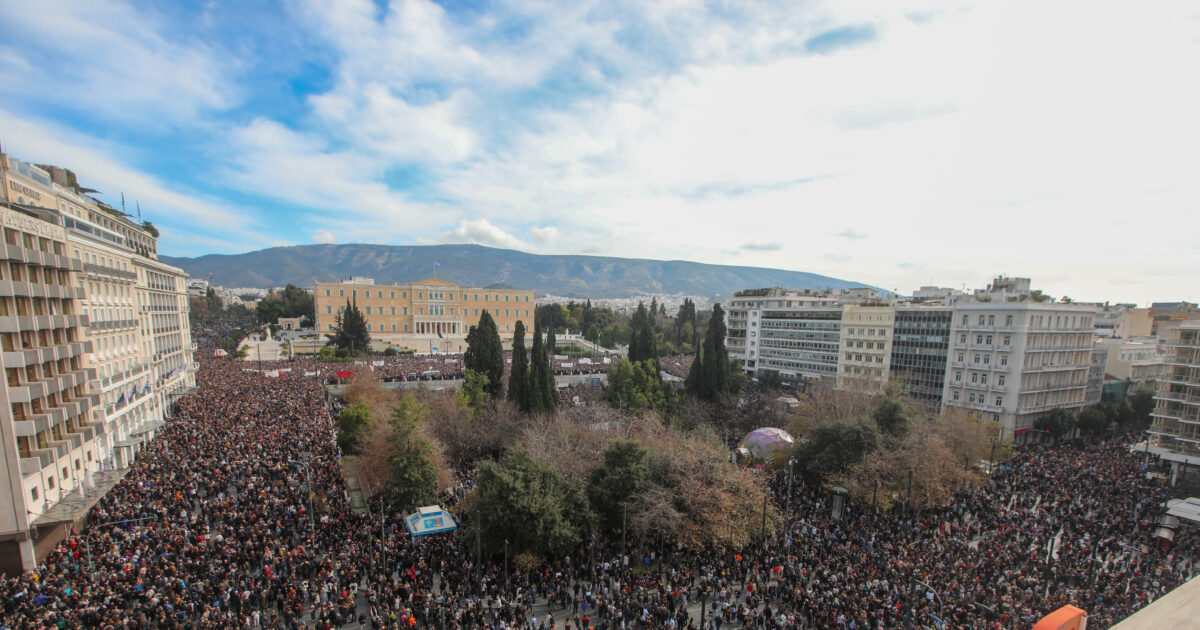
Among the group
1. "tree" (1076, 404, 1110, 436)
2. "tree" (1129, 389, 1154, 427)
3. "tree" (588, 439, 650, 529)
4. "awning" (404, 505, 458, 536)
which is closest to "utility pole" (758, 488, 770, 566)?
"tree" (588, 439, 650, 529)

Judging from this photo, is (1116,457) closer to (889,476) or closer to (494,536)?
(889,476)

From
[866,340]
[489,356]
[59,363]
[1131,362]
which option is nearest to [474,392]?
[489,356]

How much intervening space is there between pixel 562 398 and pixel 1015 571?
33.2 metres

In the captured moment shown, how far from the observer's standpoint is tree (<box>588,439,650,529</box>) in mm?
21594

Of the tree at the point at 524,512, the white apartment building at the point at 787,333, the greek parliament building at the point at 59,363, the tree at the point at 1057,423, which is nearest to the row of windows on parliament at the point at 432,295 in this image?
the white apartment building at the point at 787,333

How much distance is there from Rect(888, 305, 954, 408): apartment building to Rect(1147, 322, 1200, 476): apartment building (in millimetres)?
14814

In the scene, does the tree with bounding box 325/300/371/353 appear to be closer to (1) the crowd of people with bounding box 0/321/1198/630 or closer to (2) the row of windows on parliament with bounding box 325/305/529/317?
(2) the row of windows on parliament with bounding box 325/305/529/317

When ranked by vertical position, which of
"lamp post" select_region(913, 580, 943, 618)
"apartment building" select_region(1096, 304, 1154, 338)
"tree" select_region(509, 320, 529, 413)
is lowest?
"lamp post" select_region(913, 580, 943, 618)

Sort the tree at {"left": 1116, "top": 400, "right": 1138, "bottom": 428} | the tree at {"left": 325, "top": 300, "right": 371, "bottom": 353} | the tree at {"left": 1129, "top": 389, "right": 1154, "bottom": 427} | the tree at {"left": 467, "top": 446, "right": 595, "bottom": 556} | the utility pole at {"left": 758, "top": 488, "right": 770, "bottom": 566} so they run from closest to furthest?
the tree at {"left": 467, "top": 446, "right": 595, "bottom": 556} < the utility pole at {"left": 758, "top": 488, "right": 770, "bottom": 566} < the tree at {"left": 1116, "top": 400, "right": 1138, "bottom": 428} < the tree at {"left": 1129, "top": 389, "right": 1154, "bottom": 427} < the tree at {"left": 325, "top": 300, "right": 371, "bottom": 353}

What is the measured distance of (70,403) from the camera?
69.1 feet

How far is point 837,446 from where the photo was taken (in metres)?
27.5

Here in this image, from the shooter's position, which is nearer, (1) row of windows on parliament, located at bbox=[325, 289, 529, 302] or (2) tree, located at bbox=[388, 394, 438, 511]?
(2) tree, located at bbox=[388, 394, 438, 511]

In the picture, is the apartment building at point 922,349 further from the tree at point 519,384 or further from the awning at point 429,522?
the awning at point 429,522

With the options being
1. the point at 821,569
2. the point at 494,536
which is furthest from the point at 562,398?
the point at 821,569
